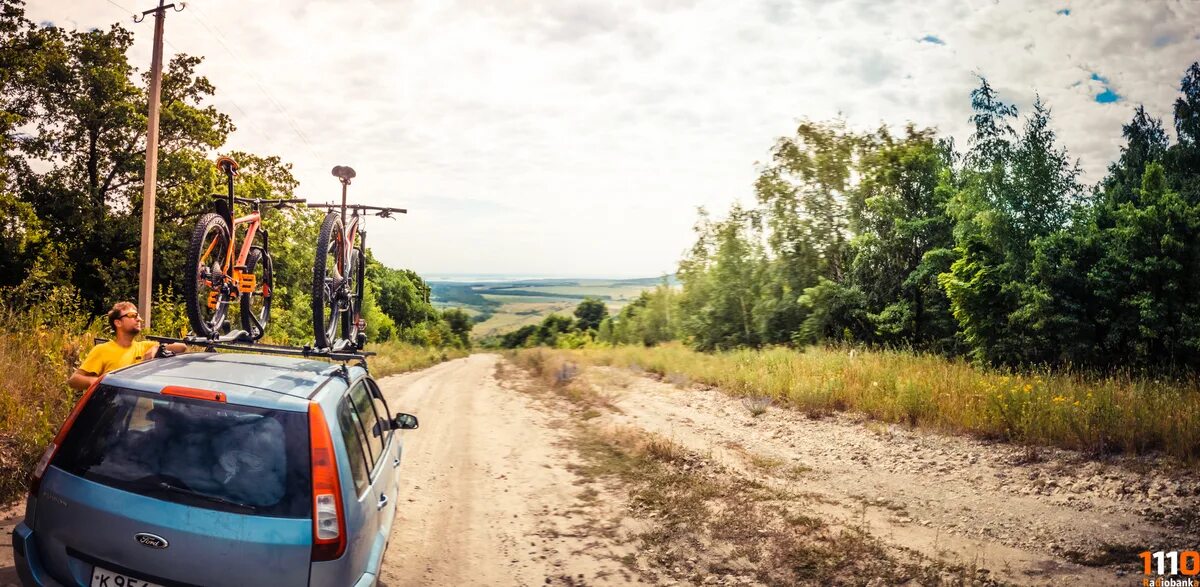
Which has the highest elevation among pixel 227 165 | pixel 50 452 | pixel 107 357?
pixel 227 165

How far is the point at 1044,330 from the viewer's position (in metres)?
16.0

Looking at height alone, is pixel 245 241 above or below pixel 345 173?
below

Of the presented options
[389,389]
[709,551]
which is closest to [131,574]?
[709,551]

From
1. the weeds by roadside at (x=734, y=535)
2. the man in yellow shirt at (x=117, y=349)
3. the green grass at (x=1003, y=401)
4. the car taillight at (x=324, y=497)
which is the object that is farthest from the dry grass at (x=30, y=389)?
the green grass at (x=1003, y=401)

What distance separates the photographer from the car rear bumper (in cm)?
300

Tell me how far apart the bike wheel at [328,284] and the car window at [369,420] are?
127cm

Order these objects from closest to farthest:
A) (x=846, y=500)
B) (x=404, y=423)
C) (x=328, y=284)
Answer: (x=404, y=423) → (x=328, y=284) → (x=846, y=500)

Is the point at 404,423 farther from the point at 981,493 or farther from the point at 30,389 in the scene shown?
the point at 981,493

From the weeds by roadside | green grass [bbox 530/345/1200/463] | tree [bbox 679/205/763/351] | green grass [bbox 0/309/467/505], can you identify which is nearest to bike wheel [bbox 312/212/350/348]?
green grass [bbox 0/309/467/505]

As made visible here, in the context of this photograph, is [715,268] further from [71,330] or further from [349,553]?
[349,553]

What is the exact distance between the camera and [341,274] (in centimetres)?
743

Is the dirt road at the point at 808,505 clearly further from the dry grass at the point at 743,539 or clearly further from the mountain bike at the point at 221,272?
the mountain bike at the point at 221,272

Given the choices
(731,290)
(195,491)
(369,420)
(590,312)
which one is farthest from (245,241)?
(590,312)

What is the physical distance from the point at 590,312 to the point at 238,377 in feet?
475
